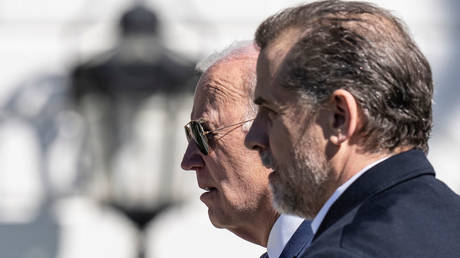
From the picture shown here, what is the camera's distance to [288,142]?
168cm

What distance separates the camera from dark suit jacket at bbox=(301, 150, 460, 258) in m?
1.47

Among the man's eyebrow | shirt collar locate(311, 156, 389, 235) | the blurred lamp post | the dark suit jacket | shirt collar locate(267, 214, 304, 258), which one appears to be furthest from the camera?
the blurred lamp post

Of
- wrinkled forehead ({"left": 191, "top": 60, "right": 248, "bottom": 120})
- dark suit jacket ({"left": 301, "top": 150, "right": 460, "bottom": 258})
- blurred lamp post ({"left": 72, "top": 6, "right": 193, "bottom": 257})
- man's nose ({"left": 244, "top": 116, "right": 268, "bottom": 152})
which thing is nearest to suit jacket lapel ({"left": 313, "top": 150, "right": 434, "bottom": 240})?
dark suit jacket ({"left": 301, "top": 150, "right": 460, "bottom": 258})

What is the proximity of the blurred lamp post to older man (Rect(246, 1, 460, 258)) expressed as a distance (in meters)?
1.83

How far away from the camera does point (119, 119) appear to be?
3570 millimetres

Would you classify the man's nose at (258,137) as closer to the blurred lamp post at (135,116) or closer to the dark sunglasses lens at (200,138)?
the dark sunglasses lens at (200,138)

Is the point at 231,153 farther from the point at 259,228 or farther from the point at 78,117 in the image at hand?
the point at 78,117

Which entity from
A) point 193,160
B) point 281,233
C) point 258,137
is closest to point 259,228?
point 281,233

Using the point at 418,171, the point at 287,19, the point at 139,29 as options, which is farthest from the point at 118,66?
the point at 418,171

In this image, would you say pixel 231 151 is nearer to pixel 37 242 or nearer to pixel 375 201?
pixel 375 201

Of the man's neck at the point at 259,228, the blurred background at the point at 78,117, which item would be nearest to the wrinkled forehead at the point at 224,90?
the man's neck at the point at 259,228

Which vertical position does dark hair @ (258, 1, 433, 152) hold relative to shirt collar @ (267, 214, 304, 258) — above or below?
above

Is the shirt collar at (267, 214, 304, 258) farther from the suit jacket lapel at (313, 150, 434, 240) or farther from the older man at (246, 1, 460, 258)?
the suit jacket lapel at (313, 150, 434, 240)

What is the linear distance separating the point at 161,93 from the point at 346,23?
195 centimetres
